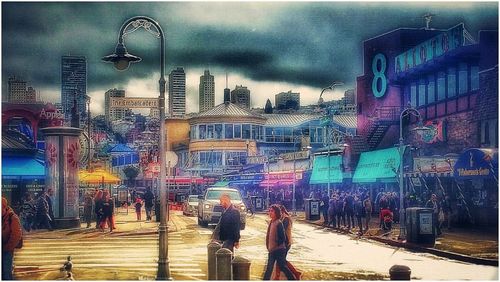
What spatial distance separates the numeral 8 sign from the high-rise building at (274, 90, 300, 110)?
2.45 m

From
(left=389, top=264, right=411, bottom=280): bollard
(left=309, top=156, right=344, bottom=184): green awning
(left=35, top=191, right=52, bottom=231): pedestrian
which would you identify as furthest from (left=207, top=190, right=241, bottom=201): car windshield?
(left=389, top=264, right=411, bottom=280): bollard

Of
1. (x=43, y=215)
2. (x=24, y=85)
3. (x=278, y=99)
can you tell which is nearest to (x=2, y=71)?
(x=24, y=85)

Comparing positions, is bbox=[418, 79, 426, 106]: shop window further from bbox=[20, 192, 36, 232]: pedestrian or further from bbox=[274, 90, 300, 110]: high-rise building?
bbox=[20, 192, 36, 232]: pedestrian

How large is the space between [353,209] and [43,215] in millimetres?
9119

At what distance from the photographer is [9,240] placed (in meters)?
16.8

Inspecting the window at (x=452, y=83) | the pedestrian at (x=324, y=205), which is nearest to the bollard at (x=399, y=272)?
the pedestrian at (x=324, y=205)

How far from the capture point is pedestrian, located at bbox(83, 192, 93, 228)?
21.3 meters

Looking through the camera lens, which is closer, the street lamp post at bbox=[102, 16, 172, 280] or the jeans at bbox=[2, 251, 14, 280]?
the street lamp post at bbox=[102, 16, 172, 280]

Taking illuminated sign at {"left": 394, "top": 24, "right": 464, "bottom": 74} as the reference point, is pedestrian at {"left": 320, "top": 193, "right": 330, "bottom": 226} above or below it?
below

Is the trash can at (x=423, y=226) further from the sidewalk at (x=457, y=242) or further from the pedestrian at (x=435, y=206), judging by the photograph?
the pedestrian at (x=435, y=206)

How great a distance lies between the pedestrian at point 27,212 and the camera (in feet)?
64.6

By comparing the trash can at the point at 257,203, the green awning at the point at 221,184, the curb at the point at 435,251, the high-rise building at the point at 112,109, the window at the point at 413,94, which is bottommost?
the curb at the point at 435,251

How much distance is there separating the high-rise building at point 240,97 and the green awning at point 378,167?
4.76 metres

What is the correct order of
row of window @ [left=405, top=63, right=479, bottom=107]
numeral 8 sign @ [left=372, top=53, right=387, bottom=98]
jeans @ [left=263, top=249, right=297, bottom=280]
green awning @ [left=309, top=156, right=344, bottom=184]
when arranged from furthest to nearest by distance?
row of window @ [left=405, top=63, right=479, bottom=107] → green awning @ [left=309, top=156, right=344, bottom=184] → numeral 8 sign @ [left=372, top=53, right=387, bottom=98] → jeans @ [left=263, top=249, right=297, bottom=280]
